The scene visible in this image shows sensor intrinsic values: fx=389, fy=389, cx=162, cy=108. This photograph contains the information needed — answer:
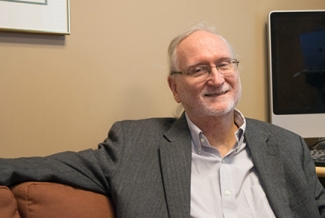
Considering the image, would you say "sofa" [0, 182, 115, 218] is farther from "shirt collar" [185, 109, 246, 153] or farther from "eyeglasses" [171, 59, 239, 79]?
"eyeglasses" [171, 59, 239, 79]

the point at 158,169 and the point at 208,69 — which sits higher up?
the point at 208,69

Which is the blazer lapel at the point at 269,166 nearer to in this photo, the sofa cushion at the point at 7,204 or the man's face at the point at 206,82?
the man's face at the point at 206,82

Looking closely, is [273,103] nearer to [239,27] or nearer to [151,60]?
[239,27]

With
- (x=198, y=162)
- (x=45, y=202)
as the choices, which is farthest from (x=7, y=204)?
(x=198, y=162)

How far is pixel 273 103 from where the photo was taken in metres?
1.86

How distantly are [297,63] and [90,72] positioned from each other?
3.24ft

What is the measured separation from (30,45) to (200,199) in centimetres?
84

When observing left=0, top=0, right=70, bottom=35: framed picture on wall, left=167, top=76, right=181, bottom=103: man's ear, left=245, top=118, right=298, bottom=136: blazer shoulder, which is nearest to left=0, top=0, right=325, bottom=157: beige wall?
left=0, top=0, right=70, bottom=35: framed picture on wall

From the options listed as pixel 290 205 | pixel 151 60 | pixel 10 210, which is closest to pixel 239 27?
pixel 151 60

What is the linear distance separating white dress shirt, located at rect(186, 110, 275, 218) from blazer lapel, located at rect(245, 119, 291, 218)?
0.03 m

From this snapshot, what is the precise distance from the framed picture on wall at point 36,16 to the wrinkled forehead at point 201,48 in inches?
17.9

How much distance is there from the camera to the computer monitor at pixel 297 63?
1854 millimetres

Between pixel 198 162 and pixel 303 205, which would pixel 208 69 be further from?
pixel 303 205

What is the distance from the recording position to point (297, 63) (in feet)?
6.13
